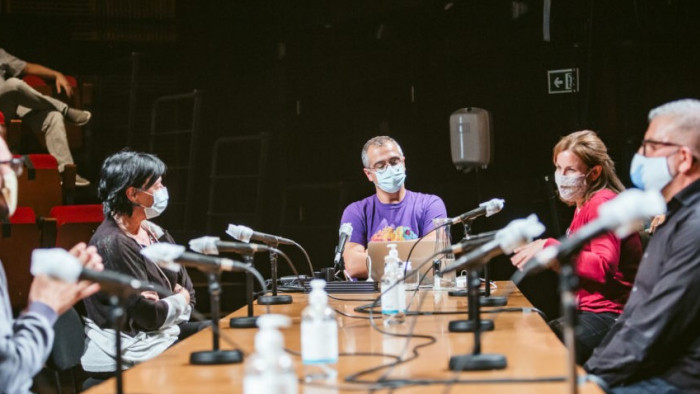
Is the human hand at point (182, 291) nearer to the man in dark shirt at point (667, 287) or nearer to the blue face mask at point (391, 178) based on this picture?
the blue face mask at point (391, 178)

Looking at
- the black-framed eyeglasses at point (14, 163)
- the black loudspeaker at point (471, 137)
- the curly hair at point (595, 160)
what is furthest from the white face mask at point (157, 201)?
the black loudspeaker at point (471, 137)

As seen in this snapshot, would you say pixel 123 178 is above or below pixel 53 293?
above

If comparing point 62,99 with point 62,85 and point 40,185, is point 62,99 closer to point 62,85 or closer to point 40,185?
point 62,85

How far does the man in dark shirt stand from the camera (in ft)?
6.72

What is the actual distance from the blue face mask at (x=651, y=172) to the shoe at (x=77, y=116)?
18.0ft

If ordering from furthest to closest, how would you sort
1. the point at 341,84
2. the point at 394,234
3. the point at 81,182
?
the point at 341,84, the point at 81,182, the point at 394,234

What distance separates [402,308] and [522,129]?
3796 millimetres

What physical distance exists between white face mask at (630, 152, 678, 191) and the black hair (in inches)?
83.4

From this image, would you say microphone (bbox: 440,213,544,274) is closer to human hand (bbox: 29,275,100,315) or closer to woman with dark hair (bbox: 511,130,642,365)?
human hand (bbox: 29,275,100,315)

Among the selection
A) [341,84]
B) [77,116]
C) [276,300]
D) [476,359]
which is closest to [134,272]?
[276,300]

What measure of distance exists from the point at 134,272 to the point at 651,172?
2.04 metres

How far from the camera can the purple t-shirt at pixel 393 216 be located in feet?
14.3

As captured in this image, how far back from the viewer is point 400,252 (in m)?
3.36

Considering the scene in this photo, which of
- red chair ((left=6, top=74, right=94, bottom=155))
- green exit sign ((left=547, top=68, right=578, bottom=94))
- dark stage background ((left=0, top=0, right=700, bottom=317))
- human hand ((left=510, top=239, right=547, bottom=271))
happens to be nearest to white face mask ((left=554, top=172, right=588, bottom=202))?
human hand ((left=510, top=239, right=547, bottom=271))
